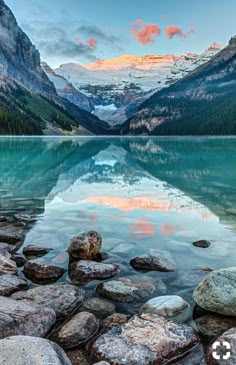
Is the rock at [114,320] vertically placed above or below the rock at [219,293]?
below

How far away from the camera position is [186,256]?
14.9m

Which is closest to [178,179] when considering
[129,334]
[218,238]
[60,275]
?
[218,238]

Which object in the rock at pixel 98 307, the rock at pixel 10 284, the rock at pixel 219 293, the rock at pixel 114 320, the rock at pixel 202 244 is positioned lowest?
the rock at pixel 98 307

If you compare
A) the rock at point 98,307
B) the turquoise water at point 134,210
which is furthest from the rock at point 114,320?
the turquoise water at point 134,210

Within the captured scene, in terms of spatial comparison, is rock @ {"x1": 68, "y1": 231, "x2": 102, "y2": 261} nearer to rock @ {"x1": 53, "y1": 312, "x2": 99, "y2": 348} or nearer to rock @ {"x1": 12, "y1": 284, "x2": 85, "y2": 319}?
rock @ {"x1": 12, "y1": 284, "x2": 85, "y2": 319}

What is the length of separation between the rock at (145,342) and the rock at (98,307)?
4.08ft

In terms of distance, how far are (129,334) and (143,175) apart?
37269 millimetres

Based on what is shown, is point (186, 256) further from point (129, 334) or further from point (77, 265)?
point (129, 334)

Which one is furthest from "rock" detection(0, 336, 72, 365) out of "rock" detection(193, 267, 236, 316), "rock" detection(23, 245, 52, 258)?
"rock" detection(23, 245, 52, 258)

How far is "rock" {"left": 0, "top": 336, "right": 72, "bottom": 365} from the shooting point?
685 cm

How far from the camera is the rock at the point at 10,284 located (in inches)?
437

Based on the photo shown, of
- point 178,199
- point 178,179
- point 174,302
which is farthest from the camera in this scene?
point 178,179

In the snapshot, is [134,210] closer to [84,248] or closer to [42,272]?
[84,248]

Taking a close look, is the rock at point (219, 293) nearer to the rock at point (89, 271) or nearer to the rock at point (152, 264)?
the rock at point (152, 264)
